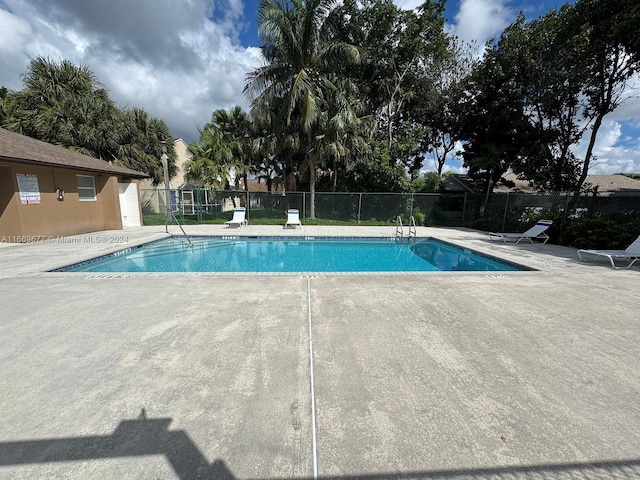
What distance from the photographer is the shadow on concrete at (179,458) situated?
148cm

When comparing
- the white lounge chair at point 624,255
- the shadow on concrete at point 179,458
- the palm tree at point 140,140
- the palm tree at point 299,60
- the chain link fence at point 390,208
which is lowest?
→ the shadow on concrete at point 179,458

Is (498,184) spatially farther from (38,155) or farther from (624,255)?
(38,155)

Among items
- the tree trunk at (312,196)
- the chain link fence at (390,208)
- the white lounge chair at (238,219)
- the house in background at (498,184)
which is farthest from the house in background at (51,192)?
the house in background at (498,184)

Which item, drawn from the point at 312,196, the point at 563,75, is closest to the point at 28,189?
the point at 312,196

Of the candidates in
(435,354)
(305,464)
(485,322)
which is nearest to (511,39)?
(485,322)

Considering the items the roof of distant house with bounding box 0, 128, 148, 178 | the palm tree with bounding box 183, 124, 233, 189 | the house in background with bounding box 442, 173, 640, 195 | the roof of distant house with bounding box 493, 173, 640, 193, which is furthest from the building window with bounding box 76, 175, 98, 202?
the roof of distant house with bounding box 493, 173, 640, 193

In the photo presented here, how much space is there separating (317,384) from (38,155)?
11.4 m

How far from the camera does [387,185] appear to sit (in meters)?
14.9

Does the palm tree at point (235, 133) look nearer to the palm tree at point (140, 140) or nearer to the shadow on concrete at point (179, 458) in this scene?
the palm tree at point (140, 140)

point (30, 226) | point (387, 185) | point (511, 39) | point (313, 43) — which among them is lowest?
point (30, 226)

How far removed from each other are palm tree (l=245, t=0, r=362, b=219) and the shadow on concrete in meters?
12.5

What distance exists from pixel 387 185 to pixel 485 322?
1239 centimetres

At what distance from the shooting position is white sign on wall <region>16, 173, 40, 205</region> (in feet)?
26.9

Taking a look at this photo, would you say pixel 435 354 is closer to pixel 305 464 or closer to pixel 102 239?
pixel 305 464
